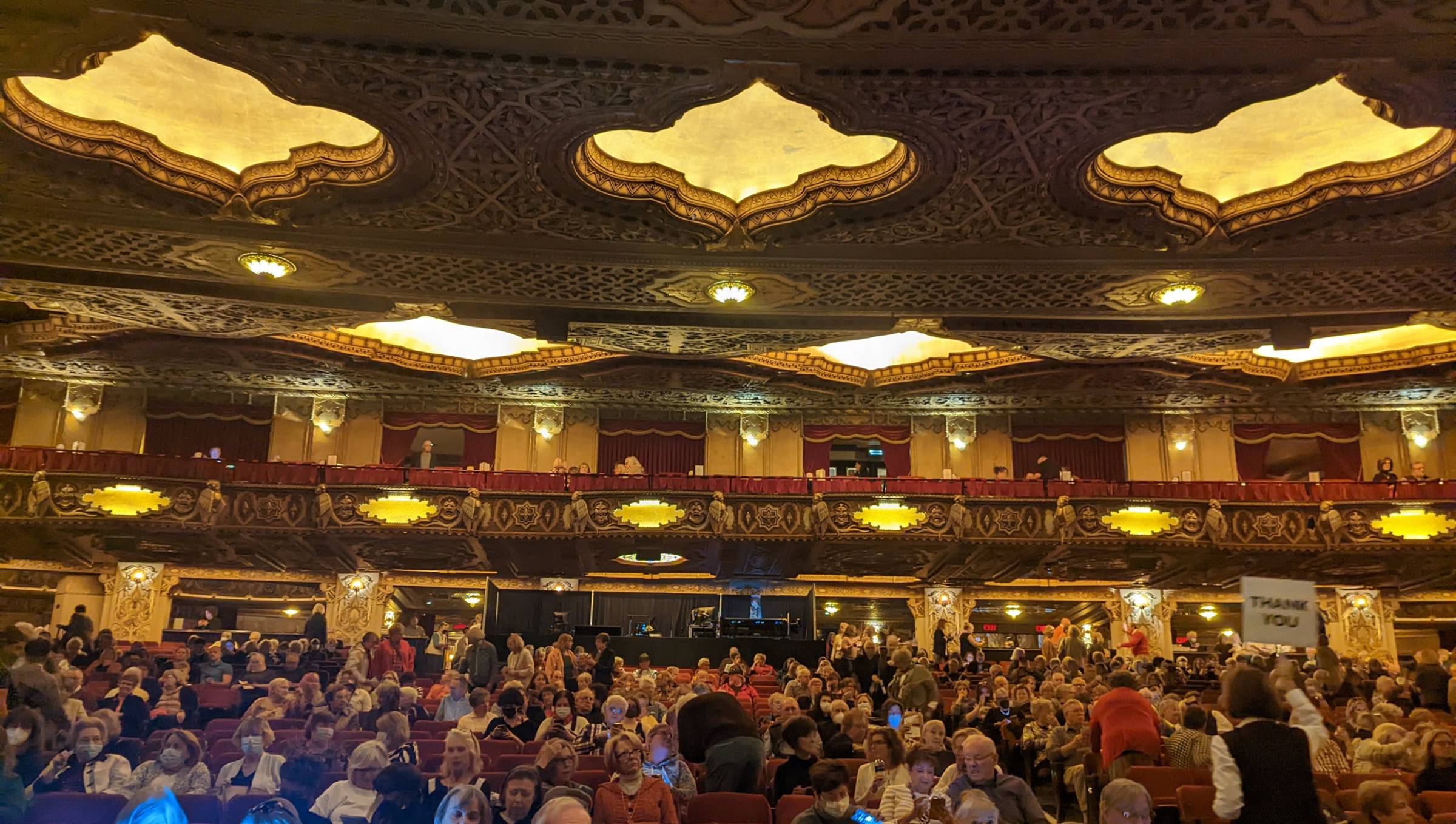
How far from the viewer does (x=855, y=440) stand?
946 inches

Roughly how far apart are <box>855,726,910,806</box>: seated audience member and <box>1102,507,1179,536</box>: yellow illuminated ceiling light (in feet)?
49.7

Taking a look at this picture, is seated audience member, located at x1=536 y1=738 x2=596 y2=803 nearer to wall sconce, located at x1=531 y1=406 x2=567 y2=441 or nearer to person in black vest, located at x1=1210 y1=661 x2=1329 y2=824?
person in black vest, located at x1=1210 y1=661 x2=1329 y2=824

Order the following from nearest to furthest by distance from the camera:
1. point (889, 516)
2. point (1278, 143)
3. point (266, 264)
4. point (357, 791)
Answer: point (357, 791)
point (1278, 143)
point (266, 264)
point (889, 516)

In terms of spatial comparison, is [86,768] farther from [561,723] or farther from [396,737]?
[561,723]

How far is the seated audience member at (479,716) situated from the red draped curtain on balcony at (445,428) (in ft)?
48.3

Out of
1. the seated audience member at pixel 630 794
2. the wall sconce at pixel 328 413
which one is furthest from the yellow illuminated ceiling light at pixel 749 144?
the wall sconce at pixel 328 413

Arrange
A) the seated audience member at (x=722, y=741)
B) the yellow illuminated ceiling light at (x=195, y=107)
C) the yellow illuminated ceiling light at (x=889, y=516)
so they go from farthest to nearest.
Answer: the yellow illuminated ceiling light at (x=889, y=516) → the yellow illuminated ceiling light at (x=195, y=107) → the seated audience member at (x=722, y=741)

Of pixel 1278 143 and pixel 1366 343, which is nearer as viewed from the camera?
pixel 1278 143

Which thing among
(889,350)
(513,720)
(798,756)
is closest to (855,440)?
(889,350)

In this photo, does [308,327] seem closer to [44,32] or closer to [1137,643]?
[44,32]

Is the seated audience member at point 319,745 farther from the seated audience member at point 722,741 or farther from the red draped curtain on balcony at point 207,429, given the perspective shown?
the red draped curtain on balcony at point 207,429

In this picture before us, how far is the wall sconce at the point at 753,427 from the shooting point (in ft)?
77.9

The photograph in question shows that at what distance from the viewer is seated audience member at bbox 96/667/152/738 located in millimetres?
8531

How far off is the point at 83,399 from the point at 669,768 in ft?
68.0
